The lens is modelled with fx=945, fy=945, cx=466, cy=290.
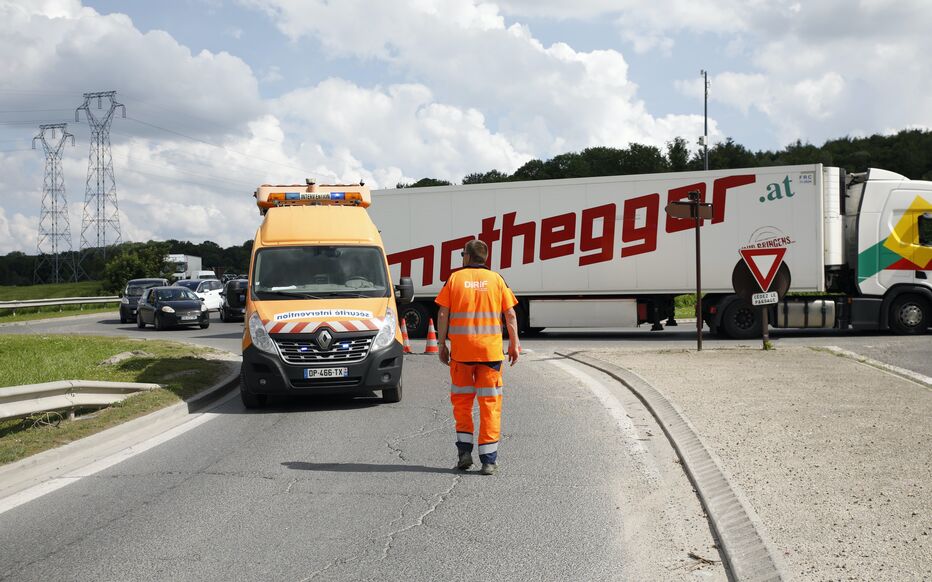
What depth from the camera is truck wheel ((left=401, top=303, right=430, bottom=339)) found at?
78.0 feet

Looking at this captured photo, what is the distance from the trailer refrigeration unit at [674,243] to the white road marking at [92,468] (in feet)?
43.3

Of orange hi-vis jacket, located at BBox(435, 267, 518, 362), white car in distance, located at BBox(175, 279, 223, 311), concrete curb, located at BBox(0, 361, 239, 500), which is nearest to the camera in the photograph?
concrete curb, located at BBox(0, 361, 239, 500)

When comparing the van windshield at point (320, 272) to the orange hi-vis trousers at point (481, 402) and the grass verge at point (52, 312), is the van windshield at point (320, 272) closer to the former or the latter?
the orange hi-vis trousers at point (481, 402)

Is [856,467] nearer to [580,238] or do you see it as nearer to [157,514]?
[157,514]

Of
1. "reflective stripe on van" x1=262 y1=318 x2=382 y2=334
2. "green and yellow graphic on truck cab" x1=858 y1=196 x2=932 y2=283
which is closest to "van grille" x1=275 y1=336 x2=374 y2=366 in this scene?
"reflective stripe on van" x1=262 y1=318 x2=382 y2=334

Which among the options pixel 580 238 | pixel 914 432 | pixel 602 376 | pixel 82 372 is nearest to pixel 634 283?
pixel 580 238

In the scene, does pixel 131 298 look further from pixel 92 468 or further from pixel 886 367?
pixel 92 468

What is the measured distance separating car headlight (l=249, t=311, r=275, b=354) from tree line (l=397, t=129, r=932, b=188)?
55.4 m

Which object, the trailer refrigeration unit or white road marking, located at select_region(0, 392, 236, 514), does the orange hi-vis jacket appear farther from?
the trailer refrigeration unit

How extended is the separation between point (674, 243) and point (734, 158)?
67192 millimetres

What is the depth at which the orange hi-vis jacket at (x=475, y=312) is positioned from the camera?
758 cm

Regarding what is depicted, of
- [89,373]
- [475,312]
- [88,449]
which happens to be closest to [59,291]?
[89,373]

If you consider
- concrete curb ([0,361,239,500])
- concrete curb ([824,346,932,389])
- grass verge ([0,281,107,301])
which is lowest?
concrete curb ([0,361,239,500])

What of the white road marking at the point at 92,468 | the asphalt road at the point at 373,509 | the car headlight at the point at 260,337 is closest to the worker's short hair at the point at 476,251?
the asphalt road at the point at 373,509
